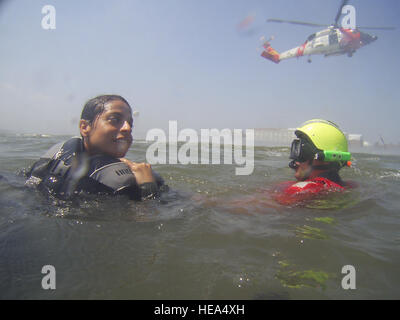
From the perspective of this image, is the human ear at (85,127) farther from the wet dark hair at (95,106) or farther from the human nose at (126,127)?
the human nose at (126,127)

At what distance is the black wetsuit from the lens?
278 cm

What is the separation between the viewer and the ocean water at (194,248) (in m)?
1.51

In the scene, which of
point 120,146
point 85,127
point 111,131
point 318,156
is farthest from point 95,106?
point 318,156

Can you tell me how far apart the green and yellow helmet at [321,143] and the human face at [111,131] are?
2.71 meters

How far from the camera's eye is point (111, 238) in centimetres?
212

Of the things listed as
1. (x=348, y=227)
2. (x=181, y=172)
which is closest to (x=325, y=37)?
(x=181, y=172)

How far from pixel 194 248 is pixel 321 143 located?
2853mm

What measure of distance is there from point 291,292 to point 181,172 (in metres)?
5.24

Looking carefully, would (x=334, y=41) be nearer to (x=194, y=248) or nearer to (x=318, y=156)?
(x=318, y=156)

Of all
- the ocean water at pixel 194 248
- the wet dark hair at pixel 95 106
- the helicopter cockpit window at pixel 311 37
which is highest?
the helicopter cockpit window at pixel 311 37

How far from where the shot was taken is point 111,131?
10.1ft

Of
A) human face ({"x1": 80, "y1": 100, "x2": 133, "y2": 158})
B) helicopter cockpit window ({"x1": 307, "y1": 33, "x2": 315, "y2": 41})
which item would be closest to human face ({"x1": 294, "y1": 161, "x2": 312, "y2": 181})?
human face ({"x1": 80, "y1": 100, "x2": 133, "y2": 158})

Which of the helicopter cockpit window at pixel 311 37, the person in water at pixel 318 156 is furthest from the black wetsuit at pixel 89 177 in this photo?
the helicopter cockpit window at pixel 311 37

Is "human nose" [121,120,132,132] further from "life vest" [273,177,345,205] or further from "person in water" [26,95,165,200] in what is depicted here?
"life vest" [273,177,345,205]
